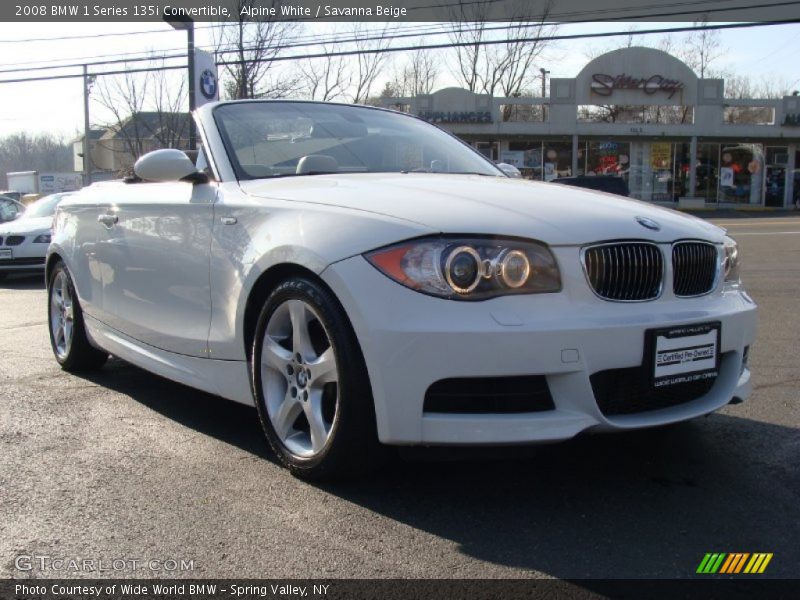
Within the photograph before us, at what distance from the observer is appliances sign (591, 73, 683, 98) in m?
33.4

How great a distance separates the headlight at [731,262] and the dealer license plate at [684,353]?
→ 0.48 metres

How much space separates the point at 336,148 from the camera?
415 cm

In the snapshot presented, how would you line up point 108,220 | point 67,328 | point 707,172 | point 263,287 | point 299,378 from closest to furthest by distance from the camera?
1. point 299,378
2. point 263,287
3. point 108,220
4. point 67,328
5. point 707,172

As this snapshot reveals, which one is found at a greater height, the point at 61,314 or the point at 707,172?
the point at 707,172

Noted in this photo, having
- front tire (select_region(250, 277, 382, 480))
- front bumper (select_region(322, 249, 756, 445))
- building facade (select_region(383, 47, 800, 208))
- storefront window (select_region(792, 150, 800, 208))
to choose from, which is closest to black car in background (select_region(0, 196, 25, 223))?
front tire (select_region(250, 277, 382, 480))

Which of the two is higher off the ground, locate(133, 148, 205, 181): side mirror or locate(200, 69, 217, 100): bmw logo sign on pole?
locate(200, 69, 217, 100): bmw logo sign on pole

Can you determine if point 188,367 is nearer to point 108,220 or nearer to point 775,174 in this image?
point 108,220

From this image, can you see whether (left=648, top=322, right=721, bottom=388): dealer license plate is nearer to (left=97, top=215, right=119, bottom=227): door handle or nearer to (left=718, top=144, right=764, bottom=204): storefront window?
(left=97, top=215, right=119, bottom=227): door handle

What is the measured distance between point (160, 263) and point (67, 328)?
5.91 feet

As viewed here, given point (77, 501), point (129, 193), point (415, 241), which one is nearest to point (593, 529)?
point (415, 241)

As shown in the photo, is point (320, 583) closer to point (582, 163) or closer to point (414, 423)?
point (414, 423)

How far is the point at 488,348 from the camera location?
2.63 metres

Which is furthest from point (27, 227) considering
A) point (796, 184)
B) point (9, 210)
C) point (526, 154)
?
point (796, 184)

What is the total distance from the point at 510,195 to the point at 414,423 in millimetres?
1112
